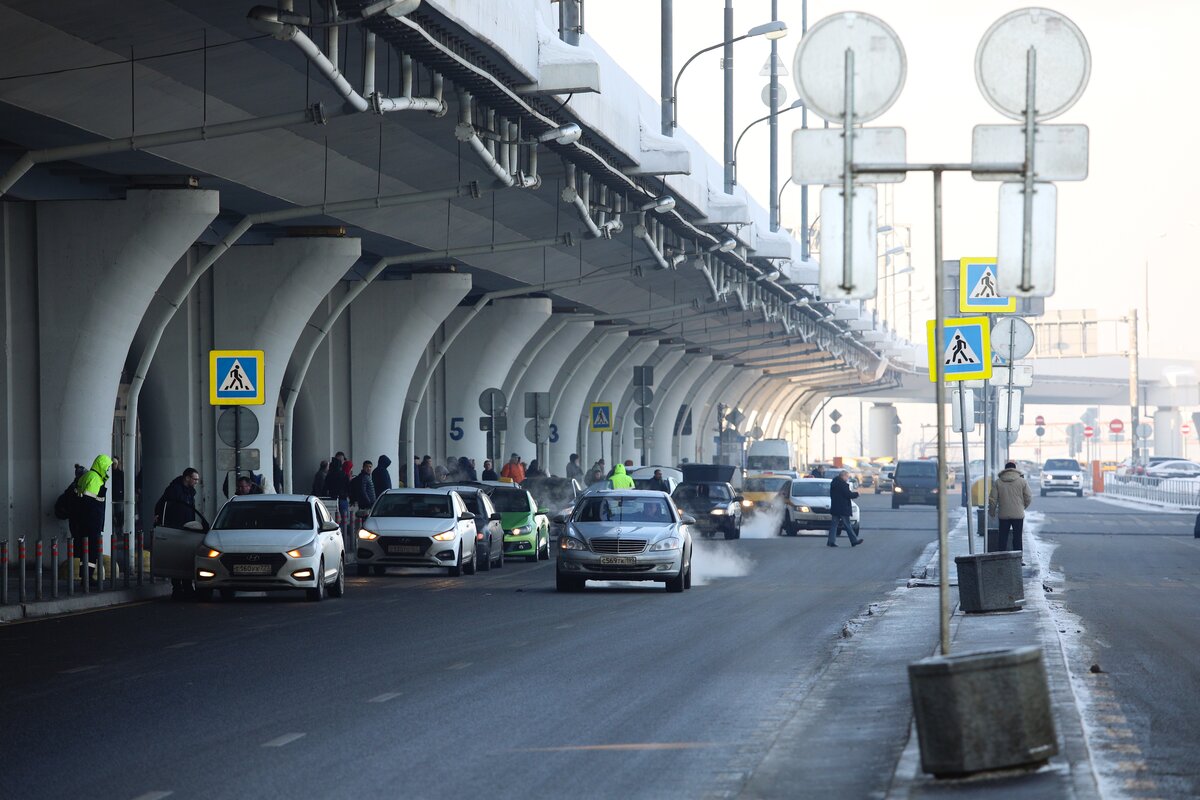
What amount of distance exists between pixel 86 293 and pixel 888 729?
61.9 feet

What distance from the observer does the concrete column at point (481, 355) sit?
5116 centimetres

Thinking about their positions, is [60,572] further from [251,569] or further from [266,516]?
[251,569]

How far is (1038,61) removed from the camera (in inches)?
394

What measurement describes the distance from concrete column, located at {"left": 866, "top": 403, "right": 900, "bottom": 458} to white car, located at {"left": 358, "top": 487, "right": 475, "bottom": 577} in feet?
403

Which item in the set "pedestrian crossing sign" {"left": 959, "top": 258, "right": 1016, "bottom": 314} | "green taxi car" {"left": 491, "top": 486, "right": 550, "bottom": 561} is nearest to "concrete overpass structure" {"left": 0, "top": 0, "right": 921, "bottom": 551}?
"green taxi car" {"left": 491, "top": 486, "right": 550, "bottom": 561}

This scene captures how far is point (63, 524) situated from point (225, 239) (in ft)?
16.6

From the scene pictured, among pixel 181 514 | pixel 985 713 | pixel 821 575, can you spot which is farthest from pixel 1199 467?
pixel 985 713

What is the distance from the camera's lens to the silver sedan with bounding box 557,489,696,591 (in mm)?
25312

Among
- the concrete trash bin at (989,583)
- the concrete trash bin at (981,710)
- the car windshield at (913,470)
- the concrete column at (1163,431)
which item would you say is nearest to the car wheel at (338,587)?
the concrete trash bin at (989,583)

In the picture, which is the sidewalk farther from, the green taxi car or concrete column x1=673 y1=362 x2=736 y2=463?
concrete column x1=673 y1=362 x2=736 y2=463

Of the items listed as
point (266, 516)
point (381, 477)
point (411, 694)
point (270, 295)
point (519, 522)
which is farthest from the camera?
point (381, 477)

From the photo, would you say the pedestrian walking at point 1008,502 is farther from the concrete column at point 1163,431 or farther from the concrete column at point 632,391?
the concrete column at point 1163,431

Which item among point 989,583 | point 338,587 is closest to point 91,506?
point 338,587

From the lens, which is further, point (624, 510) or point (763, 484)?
point (763, 484)
